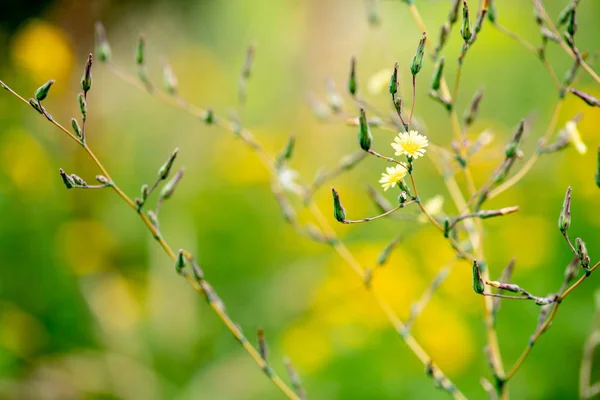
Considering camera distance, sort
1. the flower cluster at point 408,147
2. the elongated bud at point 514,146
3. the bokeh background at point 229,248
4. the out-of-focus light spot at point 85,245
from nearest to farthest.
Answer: the flower cluster at point 408,147 < the elongated bud at point 514,146 < the bokeh background at point 229,248 < the out-of-focus light spot at point 85,245

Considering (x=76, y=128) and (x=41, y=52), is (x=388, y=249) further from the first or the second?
(x=41, y=52)

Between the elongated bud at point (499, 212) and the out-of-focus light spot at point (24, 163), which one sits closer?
the elongated bud at point (499, 212)

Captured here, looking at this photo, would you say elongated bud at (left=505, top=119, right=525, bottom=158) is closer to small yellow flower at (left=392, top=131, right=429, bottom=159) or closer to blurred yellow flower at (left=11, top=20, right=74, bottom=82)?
Result: small yellow flower at (left=392, top=131, right=429, bottom=159)

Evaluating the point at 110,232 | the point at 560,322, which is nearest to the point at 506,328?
the point at 560,322

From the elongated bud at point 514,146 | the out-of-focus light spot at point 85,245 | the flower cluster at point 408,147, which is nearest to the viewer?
the flower cluster at point 408,147

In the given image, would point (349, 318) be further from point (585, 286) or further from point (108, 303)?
point (108, 303)

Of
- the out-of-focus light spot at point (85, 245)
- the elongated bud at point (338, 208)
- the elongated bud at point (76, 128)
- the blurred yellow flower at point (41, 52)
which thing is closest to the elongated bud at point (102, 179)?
the elongated bud at point (76, 128)

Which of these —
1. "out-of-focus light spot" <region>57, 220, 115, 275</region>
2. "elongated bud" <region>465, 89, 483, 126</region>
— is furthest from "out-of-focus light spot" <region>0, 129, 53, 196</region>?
"elongated bud" <region>465, 89, 483, 126</region>

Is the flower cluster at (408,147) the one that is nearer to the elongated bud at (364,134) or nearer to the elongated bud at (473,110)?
the elongated bud at (364,134)
